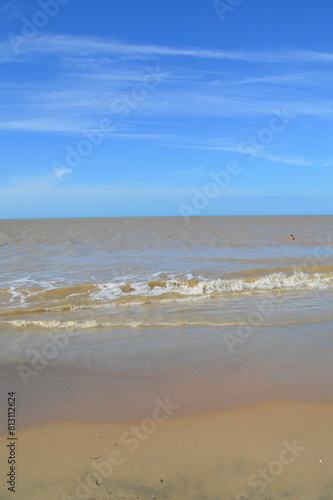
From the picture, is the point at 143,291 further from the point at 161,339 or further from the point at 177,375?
the point at 177,375

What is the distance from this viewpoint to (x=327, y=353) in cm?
624

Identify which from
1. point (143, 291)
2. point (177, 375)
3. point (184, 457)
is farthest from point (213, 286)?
point (184, 457)

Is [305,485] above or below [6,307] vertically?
below

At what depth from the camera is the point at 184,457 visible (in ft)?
11.5

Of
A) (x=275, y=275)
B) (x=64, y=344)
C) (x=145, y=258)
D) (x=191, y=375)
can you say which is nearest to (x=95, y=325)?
(x=64, y=344)

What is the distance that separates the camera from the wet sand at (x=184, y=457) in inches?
122

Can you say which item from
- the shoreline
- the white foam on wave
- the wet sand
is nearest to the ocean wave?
the white foam on wave

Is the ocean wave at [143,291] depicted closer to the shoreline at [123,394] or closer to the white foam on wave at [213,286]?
the white foam on wave at [213,286]

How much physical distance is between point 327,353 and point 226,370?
1872 millimetres

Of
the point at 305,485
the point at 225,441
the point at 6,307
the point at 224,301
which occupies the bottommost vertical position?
the point at 305,485

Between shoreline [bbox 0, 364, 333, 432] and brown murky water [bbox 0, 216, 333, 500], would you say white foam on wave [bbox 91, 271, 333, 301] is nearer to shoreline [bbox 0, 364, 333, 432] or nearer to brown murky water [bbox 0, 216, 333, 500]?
brown murky water [bbox 0, 216, 333, 500]

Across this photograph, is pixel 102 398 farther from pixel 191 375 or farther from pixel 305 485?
pixel 305 485

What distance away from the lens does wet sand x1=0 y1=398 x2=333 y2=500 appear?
3098 mm

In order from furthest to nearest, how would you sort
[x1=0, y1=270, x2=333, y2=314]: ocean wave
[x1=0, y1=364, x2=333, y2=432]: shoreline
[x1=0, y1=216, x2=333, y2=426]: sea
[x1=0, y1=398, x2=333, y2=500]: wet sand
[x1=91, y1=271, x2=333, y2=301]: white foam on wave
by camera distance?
[x1=91, y1=271, x2=333, y2=301]: white foam on wave, [x1=0, y1=270, x2=333, y2=314]: ocean wave, [x1=0, y1=216, x2=333, y2=426]: sea, [x1=0, y1=364, x2=333, y2=432]: shoreline, [x1=0, y1=398, x2=333, y2=500]: wet sand
